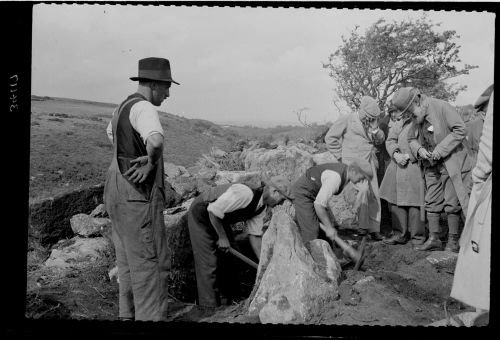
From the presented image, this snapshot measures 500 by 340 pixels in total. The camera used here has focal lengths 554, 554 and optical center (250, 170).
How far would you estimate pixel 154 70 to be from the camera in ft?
15.4

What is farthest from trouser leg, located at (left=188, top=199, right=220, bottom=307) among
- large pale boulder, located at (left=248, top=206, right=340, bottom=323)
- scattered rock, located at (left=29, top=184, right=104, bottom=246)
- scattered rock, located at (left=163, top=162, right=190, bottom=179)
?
scattered rock, located at (left=29, top=184, right=104, bottom=246)

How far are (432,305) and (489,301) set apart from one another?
466mm

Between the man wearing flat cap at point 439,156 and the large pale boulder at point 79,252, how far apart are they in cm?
310

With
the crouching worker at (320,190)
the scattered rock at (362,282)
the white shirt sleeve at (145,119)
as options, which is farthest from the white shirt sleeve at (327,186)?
the white shirt sleeve at (145,119)

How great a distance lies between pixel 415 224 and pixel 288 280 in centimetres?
162

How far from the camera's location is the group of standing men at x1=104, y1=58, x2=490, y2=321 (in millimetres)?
4605

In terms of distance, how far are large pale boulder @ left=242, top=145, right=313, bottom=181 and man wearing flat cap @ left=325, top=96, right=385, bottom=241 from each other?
0.91ft

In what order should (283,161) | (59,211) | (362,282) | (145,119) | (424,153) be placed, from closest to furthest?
(145,119)
(362,282)
(283,161)
(424,153)
(59,211)

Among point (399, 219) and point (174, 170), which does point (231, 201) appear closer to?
point (174, 170)

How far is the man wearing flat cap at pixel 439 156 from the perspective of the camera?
5180 mm

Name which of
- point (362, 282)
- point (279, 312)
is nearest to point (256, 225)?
point (279, 312)

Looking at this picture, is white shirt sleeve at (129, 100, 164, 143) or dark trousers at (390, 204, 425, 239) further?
dark trousers at (390, 204, 425, 239)

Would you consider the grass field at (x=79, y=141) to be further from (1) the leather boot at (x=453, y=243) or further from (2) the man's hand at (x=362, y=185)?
(1) the leather boot at (x=453, y=243)

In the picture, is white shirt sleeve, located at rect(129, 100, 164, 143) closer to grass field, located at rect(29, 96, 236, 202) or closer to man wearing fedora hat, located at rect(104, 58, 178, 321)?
man wearing fedora hat, located at rect(104, 58, 178, 321)
